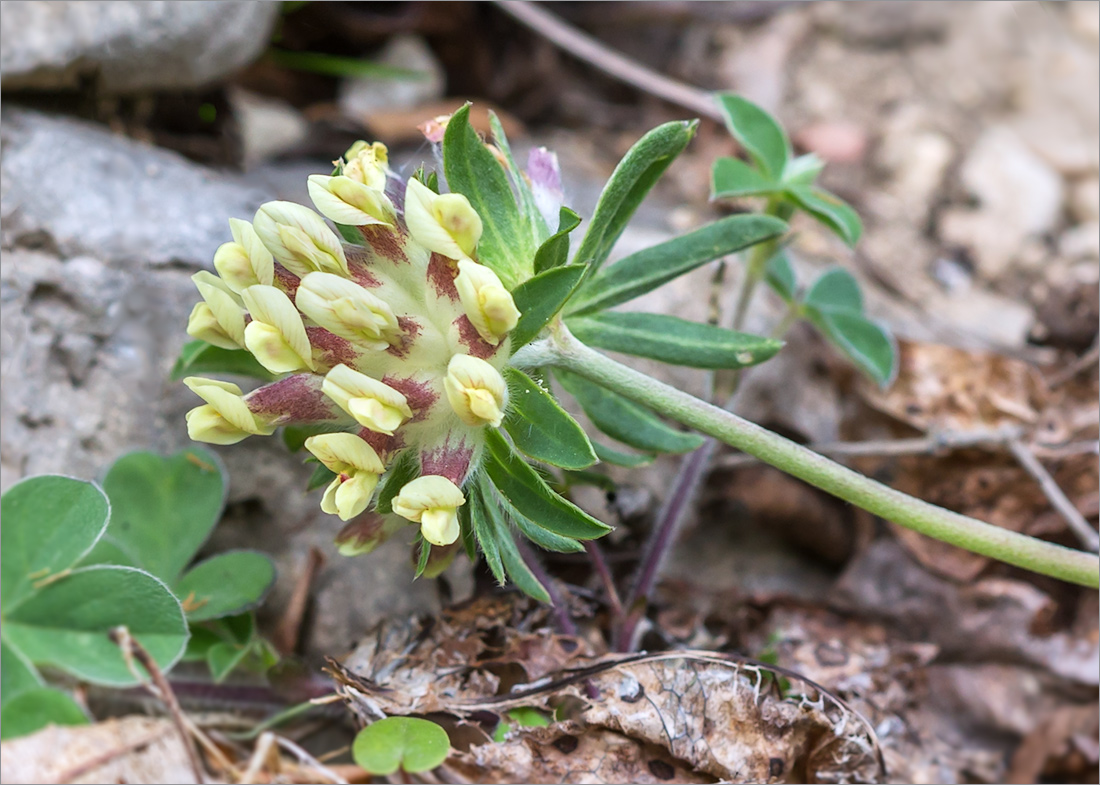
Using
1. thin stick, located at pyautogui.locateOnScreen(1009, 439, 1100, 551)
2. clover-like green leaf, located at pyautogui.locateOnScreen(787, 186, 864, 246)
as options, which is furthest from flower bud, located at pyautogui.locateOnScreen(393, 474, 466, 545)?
thin stick, located at pyautogui.locateOnScreen(1009, 439, 1100, 551)

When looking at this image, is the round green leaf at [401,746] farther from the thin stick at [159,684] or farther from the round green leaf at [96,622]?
the round green leaf at [96,622]

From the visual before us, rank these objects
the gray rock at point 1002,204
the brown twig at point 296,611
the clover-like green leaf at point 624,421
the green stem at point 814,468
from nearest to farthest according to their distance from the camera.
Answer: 1. the green stem at point 814,468
2. the clover-like green leaf at point 624,421
3. the brown twig at point 296,611
4. the gray rock at point 1002,204

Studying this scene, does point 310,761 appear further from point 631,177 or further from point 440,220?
point 631,177

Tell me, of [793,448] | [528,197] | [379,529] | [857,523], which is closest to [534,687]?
[379,529]

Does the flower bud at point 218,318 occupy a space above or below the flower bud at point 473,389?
below

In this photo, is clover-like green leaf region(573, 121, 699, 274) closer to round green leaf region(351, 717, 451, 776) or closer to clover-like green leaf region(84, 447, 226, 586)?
round green leaf region(351, 717, 451, 776)

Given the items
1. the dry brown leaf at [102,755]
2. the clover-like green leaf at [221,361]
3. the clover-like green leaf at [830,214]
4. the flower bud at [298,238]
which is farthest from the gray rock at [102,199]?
the clover-like green leaf at [830,214]
